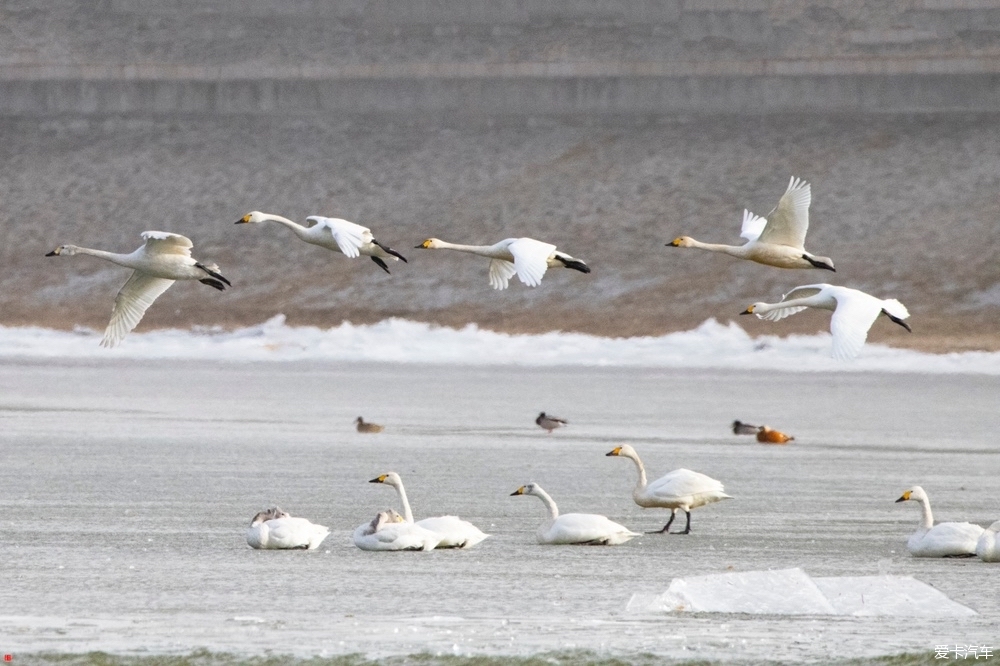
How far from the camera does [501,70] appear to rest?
141 ft

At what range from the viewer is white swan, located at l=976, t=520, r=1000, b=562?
1187 centimetres

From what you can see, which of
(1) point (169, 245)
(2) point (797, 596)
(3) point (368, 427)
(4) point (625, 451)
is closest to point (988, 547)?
(2) point (797, 596)

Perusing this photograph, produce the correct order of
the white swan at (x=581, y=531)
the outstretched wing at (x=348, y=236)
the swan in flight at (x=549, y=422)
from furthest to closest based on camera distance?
1. the swan in flight at (x=549, y=422)
2. the outstretched wing at (x=348, y=236)
3. the white swan at (x=581, y=531)

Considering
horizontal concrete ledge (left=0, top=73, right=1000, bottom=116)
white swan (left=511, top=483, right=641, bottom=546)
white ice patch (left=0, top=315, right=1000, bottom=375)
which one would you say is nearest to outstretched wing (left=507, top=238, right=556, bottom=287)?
white swan (left=511, top=483, right=641, bottom=546)

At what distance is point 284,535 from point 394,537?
61cm

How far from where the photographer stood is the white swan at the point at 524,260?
546 inches

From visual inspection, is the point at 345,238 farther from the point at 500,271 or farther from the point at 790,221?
the point at 790,221

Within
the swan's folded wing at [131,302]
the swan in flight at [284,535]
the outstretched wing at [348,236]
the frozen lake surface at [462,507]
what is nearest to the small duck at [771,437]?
the frozen lake surface at [462,507]

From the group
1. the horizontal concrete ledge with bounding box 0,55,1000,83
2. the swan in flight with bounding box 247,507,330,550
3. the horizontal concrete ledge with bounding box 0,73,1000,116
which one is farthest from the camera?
the horizontal concrete ledge with bounding box 0,73,1000,116

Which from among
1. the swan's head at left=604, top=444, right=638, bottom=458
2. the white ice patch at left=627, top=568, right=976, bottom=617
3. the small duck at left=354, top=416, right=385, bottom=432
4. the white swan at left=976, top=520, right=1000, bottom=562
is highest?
the small duck at left=354, top=416, right=385, bottom=432

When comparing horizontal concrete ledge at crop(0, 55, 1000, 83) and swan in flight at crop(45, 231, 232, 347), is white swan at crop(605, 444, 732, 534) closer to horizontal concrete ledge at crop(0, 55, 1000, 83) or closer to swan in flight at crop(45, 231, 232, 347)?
swan in flight at crop(45, 231, 232, 347)

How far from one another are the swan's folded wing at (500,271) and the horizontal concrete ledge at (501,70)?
27317 mm

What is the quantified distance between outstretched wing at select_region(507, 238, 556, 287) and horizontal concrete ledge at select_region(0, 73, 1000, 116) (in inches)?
1117

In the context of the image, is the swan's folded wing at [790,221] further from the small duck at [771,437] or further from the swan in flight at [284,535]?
the swan in flight at [284,535]
